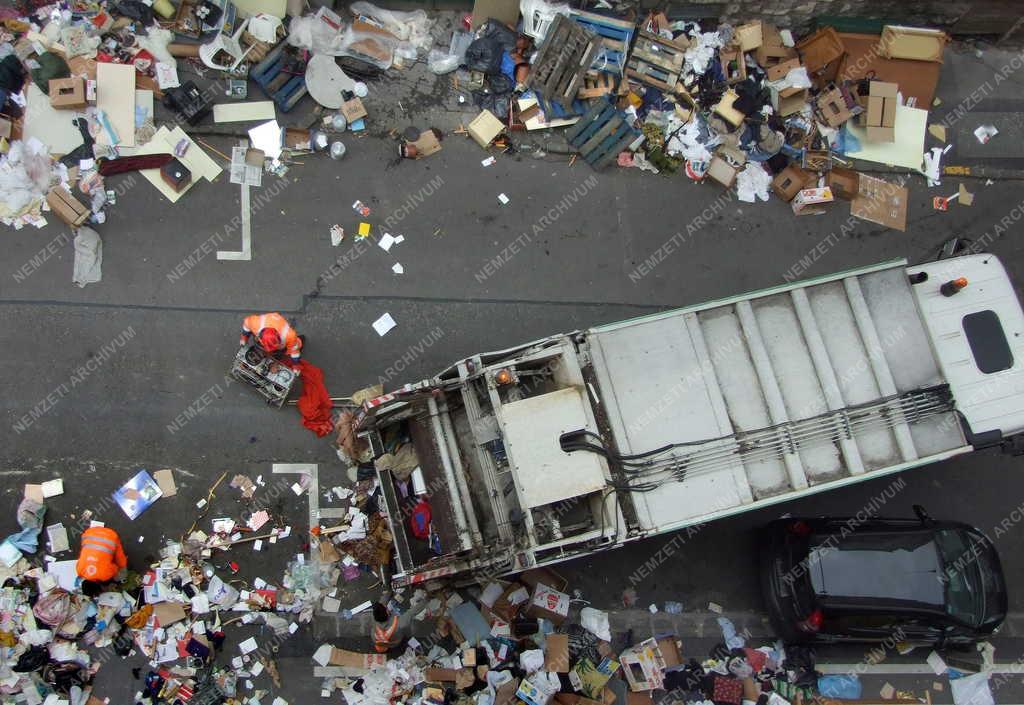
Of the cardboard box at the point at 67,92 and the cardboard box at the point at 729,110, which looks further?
the cardboard box at the point at 729,110

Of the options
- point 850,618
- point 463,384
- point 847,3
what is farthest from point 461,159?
point 850,618

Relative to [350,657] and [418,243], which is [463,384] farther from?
[350,657]

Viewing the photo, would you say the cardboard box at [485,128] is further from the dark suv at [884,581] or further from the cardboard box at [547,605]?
the dark suv at [884,581]

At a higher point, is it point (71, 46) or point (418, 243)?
point (71, 46)

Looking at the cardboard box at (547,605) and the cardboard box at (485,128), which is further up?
the cardboard box at (485,128)

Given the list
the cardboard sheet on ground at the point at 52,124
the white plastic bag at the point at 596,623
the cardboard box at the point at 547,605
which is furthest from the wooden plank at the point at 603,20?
the white plastic bag at the point at 596,623

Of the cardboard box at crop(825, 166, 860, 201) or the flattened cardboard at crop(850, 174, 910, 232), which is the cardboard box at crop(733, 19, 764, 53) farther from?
the flattened cardboard at crop(850, 174, 910, 232)

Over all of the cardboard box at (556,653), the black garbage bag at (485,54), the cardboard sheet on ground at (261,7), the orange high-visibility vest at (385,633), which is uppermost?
the cardboard sheet on ground at (261,7)
